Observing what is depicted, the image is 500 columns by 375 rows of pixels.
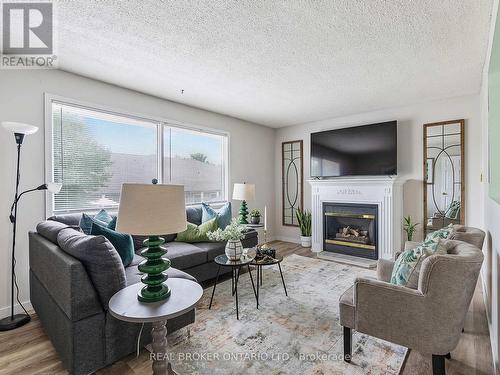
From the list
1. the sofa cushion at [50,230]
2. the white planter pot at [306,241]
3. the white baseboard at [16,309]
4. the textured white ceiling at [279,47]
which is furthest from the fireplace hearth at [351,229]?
the white baseboard at [16,309]

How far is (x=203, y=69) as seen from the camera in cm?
280

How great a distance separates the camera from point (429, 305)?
4.75ft

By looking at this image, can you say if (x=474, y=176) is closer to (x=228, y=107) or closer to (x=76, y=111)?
(x=228, y=107)

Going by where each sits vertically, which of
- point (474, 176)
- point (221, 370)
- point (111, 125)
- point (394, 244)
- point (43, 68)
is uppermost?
point (43, 68)

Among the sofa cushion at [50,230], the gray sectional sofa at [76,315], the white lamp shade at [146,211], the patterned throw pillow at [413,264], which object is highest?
the white lamp shade at [146,211]

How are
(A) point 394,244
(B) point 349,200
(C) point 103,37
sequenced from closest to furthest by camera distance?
1. (C) point 103,37
2. (A) point 394,244
3. (B) point 349,200

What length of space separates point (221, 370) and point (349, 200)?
354 cm

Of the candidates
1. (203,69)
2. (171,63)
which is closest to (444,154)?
(203,69)

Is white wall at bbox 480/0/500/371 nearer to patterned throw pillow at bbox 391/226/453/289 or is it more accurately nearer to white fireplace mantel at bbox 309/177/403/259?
patterned throw pillow at bbox 391/226/453/289

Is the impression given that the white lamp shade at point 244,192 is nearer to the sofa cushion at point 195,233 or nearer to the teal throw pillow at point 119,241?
the sofa cushion at point 195,233

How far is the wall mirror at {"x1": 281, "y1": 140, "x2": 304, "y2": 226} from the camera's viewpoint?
17.8 feet

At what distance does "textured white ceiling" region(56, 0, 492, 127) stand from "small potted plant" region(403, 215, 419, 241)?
6.09ft

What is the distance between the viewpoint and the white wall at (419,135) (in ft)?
11.6

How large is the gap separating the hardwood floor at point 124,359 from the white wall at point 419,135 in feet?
6.44
